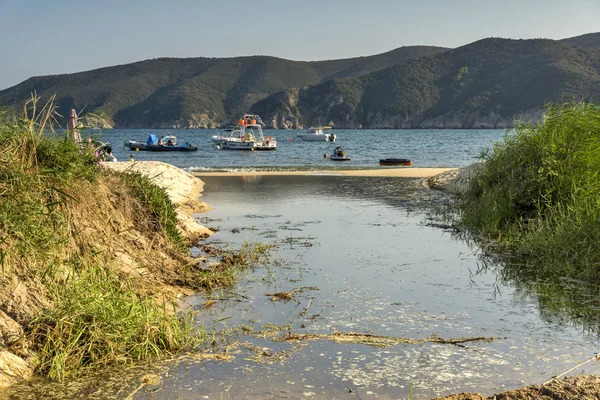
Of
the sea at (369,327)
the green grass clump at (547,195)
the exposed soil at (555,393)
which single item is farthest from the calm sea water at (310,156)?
the green grass clump at (547,195)

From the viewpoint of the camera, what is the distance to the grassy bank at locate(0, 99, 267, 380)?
5996mm

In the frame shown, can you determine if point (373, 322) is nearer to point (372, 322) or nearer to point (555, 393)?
point (372, 322)

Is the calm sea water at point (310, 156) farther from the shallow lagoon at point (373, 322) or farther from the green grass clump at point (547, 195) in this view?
the green grass clump at point (547, 195)

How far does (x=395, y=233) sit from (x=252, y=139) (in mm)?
61521

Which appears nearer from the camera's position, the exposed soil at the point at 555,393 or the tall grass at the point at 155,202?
the exposed soil at the point at 555,393

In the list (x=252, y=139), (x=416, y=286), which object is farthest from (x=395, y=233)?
(x=252, y=139)

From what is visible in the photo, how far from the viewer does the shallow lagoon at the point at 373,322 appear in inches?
223

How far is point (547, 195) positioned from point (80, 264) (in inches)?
375

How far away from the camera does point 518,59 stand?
626ft

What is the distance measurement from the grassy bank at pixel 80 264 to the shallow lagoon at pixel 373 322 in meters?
0.61

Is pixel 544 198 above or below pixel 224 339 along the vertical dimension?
above

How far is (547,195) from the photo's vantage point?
12992 mm

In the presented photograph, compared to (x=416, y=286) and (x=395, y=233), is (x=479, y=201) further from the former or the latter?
(x=416, y=286)

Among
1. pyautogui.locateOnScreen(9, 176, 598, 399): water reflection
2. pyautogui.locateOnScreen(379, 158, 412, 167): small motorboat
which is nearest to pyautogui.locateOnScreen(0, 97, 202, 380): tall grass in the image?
pyautogui.locateOnScreen(9, 176, 598, 399): water reflection
